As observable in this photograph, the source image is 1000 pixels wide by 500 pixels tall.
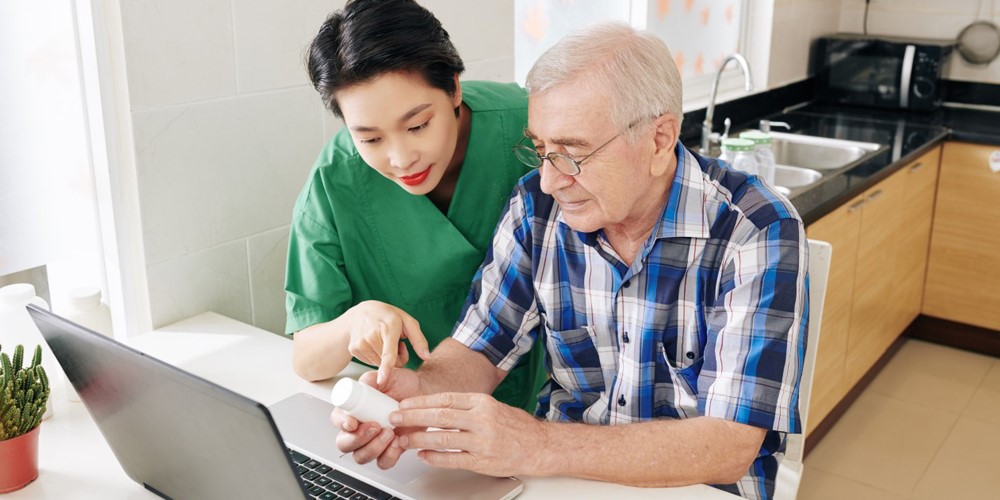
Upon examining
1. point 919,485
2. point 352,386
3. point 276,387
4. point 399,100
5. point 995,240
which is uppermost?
point 399,100

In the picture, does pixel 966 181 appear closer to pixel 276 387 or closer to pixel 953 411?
pixel 953 411

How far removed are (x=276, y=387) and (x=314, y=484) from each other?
323 mm

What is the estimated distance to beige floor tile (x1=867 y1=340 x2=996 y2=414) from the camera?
3.21 m

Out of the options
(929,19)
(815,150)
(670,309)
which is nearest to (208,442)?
(670,309)

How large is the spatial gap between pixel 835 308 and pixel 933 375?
3.07 feet

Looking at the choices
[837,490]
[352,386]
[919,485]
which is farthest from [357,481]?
[919,485]

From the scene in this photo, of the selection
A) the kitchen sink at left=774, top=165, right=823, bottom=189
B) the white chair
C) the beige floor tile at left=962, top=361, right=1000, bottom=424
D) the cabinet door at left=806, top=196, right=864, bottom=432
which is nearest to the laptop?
the white chair

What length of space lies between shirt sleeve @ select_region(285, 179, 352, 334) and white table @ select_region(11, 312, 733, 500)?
0.33 feet

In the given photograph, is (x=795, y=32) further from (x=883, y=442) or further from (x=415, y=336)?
(x=415, y=336)

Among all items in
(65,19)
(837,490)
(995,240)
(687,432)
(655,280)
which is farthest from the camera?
(995,240)

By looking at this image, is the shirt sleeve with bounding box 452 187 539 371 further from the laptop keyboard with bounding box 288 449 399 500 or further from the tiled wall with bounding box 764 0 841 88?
the tiled wall with bounding box 764 0 841 88

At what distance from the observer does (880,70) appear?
367cm

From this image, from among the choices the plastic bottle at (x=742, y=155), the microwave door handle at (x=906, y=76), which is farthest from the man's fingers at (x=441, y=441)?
the microwave door handle at (x=906, y=76)

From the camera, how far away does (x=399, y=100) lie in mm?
1340
